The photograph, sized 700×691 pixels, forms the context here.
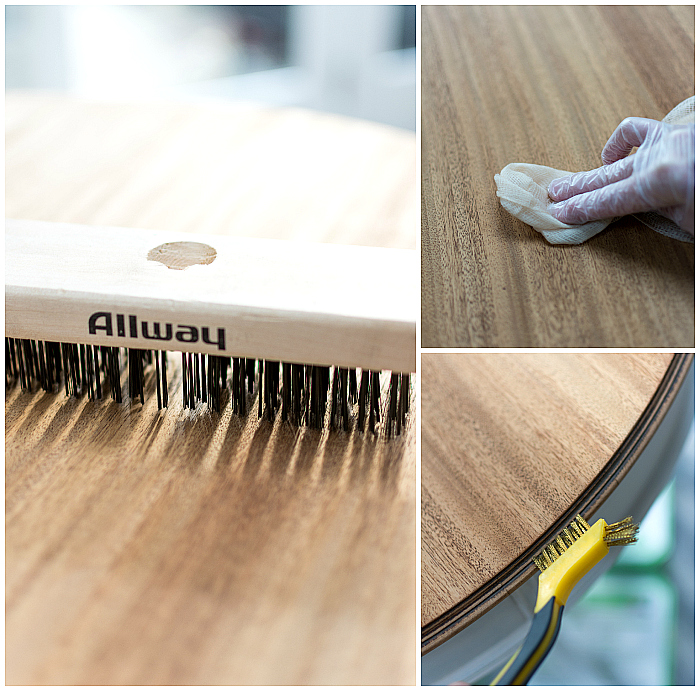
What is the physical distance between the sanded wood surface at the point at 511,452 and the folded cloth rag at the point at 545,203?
4.7 inches

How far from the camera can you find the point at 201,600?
11.0 inches

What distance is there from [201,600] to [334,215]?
0.35 m

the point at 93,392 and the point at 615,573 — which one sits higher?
the point at 93,392

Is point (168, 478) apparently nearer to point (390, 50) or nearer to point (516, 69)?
point (516, 69)

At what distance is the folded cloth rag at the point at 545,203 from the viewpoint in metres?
0.36

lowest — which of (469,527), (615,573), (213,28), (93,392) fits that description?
(615,573)

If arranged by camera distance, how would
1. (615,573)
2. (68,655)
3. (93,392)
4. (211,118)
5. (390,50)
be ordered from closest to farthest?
(68,655), (93,392), (211,118), (615,573), (390,50)

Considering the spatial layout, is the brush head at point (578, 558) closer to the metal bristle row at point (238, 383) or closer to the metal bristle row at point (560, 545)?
the metal bristle row at point (560, 545)

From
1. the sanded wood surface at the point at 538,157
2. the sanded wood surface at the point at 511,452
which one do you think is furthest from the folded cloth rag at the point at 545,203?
the sanded wood surface at the point at 511,452

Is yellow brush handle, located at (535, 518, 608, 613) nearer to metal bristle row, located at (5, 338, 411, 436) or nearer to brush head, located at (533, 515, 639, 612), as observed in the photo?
brush head, located at (533, 515, 639, 612)

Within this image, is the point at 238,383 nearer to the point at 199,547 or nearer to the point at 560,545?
the point at 199,547

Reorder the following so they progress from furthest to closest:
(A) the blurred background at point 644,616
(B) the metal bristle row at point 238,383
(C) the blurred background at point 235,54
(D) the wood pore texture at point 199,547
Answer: (C) the blurred background at point 235,54 < (A) the blurred background at point 644,616 < (B) the metal bristle row at point 238,383 < (D) the wood pore texture at point 199,547

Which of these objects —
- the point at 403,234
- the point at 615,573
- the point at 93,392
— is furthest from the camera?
the point at 615,573

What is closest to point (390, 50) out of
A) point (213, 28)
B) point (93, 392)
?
point (213, 28)
